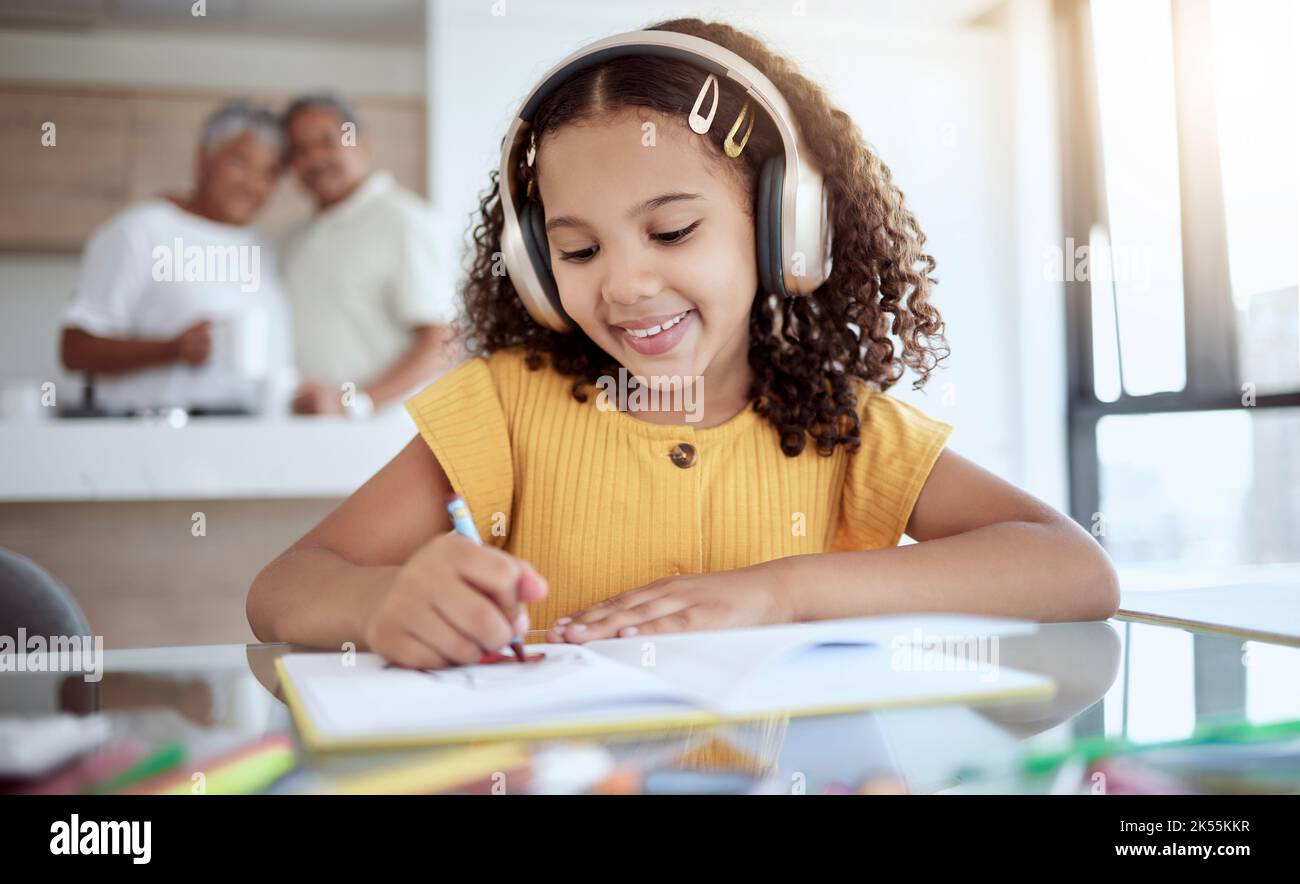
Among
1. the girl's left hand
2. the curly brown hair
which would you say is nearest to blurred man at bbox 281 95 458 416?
the curly brown hair

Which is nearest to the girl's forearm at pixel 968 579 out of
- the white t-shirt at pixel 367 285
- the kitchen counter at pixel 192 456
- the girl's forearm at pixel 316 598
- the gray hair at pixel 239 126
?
the girl's forearm at pixel 316 598

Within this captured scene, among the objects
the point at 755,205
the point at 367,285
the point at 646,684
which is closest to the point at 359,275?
the point at 367,285

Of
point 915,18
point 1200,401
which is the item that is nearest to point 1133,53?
point 915,18

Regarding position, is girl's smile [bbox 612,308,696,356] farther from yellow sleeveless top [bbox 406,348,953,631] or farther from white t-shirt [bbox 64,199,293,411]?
white t-shirt [bbox 64,199,293,411]

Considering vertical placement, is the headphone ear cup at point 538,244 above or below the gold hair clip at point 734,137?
below

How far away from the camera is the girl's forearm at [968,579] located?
2.76ft

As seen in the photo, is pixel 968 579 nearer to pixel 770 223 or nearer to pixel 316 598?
pixel 770 223

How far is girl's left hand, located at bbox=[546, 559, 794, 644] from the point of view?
0.76 metres

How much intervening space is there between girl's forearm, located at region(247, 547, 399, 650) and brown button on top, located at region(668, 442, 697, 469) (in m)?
0.37

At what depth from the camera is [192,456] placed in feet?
8.96

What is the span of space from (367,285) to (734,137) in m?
2.61

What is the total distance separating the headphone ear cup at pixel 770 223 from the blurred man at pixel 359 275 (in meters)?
2.23

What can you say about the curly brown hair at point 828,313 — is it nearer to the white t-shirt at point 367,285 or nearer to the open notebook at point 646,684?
the open notebook at point 646,684
